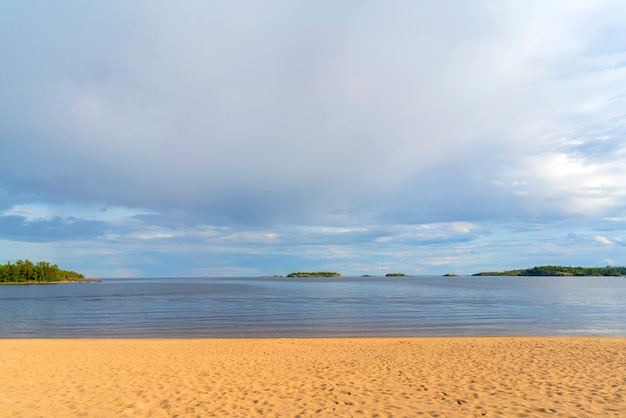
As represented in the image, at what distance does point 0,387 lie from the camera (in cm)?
1391

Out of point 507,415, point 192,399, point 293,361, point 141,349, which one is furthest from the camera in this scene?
point 141,349

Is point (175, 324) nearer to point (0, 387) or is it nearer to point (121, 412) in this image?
point (0, 387)

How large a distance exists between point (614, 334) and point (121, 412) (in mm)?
34187

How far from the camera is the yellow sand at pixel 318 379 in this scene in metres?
11.4

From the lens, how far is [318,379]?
15.1m

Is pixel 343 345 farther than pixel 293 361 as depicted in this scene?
Yes

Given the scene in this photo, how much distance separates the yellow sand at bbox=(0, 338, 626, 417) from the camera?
1141 centimetres

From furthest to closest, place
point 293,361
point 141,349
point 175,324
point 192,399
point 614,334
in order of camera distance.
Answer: point 175,324 → point 614,334 → point 141,349 → point 293,361 → point 192,399

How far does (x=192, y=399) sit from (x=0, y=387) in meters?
7.30

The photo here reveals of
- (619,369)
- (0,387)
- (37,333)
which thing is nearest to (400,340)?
(619,369)

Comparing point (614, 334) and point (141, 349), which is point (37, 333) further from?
point (614, 334)

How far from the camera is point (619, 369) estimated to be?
640 inches

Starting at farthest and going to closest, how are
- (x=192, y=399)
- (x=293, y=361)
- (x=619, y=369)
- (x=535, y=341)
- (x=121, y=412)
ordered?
(x=535, y=341), (x=293, y=361), (x=619, y=369), (x=192, y=399), (x=121, y=412)

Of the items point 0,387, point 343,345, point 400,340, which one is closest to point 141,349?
point 0,387
